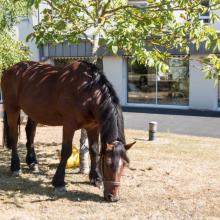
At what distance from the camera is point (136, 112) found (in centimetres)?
1856

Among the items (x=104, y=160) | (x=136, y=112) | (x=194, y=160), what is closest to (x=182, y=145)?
(x=194, y=160)

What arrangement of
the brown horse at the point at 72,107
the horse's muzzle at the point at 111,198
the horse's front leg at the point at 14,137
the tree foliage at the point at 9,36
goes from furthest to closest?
the tree foliage at the point at 9,36 < the horse's front leg at the point at 14,137 < the horse's muzzle at the point at 111,198 < the brown horse at the point at 72,107

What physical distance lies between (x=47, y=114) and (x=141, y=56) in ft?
5.69

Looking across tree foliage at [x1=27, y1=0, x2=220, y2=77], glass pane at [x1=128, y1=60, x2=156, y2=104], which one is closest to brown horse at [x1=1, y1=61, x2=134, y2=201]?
tree foliage at [x1=27, y1=0, x2=220, y2=77]

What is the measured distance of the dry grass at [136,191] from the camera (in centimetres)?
534

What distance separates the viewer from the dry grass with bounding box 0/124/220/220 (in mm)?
5340

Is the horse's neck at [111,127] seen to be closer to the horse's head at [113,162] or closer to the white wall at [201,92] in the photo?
the horse's head at [113,162]

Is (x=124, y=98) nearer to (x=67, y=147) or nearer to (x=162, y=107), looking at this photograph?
(x=162, y=107)

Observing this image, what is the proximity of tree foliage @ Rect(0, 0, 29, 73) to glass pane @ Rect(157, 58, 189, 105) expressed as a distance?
939 centimetres

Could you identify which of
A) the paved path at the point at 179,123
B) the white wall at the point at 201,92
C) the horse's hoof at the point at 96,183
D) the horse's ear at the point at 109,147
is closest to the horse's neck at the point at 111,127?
the horse's ear at the point at 109,147

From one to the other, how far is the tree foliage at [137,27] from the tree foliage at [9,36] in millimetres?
3263

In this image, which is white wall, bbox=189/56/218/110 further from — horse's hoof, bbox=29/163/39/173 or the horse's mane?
the horse's mane

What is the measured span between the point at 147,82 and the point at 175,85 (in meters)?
1.53

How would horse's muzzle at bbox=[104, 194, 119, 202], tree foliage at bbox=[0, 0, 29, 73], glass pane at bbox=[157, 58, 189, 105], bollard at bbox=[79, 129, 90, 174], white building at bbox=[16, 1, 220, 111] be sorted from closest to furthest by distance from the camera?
horse's muzzle at bbox=[104, 194, 119, 202], bollard at bbox=[79, 129, 90, 174], tree foliage at bbox=[0, 0, 29, 73], white building at bbox=[16, 1, 220, 111], glass pane at bbox=[157, 58, 189, 105]
